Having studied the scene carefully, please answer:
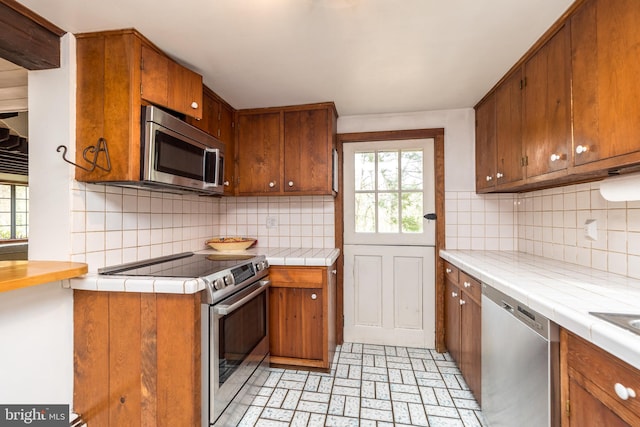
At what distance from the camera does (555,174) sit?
1.47 m

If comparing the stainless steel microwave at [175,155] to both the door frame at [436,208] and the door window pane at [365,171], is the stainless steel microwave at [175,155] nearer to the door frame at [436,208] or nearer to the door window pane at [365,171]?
the door frame at [436,208]

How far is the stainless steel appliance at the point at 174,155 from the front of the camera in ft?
4.93

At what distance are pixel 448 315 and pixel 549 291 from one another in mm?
1430

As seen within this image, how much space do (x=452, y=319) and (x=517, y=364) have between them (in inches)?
43.7

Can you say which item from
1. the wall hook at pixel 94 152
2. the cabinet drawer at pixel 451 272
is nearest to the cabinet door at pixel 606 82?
the cabinet drawer at pixel 451 272

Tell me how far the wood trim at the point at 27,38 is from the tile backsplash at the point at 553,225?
2.85 metres

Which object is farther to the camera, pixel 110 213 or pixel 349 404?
pixel 349 404

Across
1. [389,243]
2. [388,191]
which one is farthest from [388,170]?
[389,243]

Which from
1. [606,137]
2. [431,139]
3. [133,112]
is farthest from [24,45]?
[431,139]

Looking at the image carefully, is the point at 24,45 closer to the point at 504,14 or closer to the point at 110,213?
the point at 110,213

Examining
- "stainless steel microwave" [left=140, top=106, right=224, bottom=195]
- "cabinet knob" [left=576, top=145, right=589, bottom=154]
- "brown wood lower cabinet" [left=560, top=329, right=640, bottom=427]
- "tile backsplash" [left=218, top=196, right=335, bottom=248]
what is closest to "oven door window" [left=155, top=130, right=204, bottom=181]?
"stainless steel microwave" [left=140, top=106, right=224, bottom=195]

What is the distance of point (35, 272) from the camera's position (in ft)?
4.02

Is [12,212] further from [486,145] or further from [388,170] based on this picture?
[486,145]

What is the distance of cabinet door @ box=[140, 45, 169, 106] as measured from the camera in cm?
153
